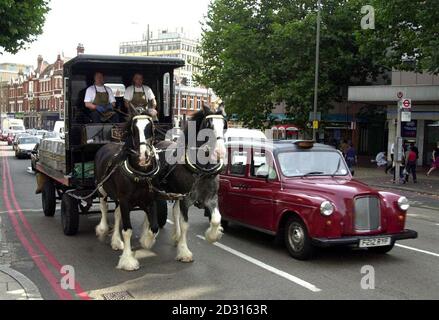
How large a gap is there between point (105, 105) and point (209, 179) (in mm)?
3473

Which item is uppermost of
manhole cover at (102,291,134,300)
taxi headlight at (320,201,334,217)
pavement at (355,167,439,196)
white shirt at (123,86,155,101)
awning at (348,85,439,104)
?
awning at (348,85,439,104)

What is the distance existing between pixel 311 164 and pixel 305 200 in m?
1.38

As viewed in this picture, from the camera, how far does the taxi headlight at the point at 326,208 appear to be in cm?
729

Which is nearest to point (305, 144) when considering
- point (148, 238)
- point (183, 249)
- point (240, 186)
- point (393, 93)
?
→ point (240, 186)

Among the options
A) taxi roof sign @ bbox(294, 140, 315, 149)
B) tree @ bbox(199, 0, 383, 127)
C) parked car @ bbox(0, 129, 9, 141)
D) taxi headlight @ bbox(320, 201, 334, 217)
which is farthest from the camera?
parked car @ bbox(0, 129, 9, 141)

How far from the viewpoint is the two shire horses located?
7070 millimetres

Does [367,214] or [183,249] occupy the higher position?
[367,214]

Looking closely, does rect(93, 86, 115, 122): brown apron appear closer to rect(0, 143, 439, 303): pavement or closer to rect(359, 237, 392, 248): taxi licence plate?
rect(0, 143, 439, 303): pavement

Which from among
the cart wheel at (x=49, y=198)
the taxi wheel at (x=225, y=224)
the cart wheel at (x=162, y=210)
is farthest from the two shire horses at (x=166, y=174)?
the cart wheel at (x=49, y=198)

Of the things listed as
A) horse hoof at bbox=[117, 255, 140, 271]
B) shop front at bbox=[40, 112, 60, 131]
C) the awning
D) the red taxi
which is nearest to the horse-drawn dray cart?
the red taxi

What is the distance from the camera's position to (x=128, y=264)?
7199mm

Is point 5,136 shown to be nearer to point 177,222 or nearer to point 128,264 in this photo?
point 177,222

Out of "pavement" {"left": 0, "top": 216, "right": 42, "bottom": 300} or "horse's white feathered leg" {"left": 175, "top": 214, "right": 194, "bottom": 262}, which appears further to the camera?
"horse's white feathered leg" {"left": 175, "top": 214, "right": 194, "bottom": 262}

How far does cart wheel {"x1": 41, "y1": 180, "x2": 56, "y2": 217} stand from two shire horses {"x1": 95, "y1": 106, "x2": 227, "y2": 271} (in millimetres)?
3974
